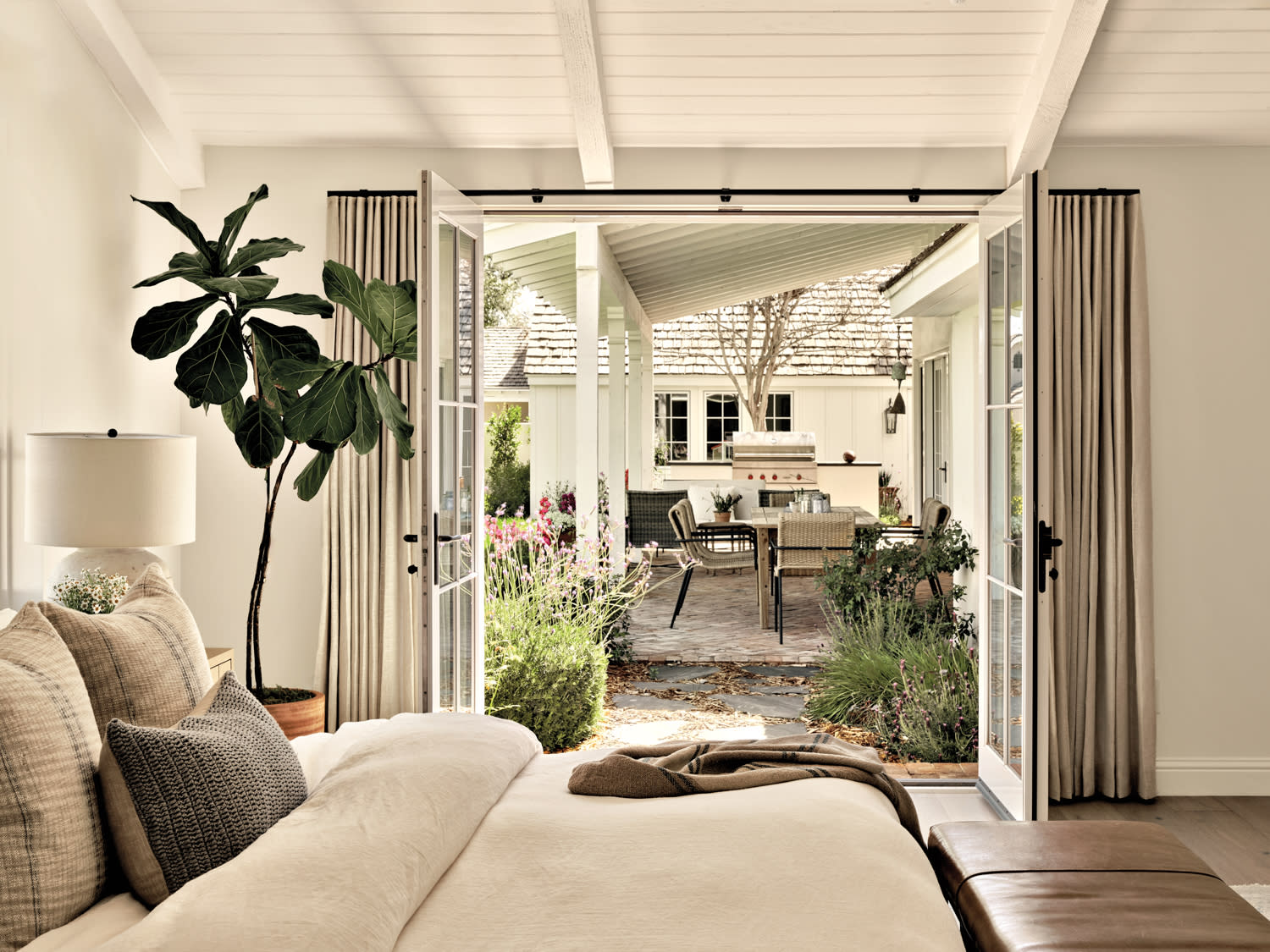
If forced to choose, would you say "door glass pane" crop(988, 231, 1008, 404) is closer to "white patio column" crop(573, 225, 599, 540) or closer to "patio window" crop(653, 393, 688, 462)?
"white patio column" crop(573, 225, 599, 540)

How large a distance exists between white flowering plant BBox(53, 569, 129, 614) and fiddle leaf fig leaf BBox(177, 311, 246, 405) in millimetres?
679

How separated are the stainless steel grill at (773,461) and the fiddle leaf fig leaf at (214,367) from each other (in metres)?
9.78

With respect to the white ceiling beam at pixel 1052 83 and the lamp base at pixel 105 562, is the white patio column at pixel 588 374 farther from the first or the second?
the lamp base at pixel 105 562

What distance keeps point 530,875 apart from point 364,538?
2713 mm

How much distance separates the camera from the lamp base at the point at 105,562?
311cm

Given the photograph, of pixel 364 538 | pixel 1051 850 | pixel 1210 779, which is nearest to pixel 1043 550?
pixel 1051 850

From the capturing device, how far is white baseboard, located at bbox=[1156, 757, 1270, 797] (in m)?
4.34

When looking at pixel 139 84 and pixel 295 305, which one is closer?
pixel 295 305

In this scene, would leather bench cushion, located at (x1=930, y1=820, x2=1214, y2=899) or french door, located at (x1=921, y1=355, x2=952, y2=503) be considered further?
french door, located at (x1=921, y1=355, x2=952, y2=503)

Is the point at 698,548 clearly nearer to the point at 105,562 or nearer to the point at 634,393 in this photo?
the point at 634,393

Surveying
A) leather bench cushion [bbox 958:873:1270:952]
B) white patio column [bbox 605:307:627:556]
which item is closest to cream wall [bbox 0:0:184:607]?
leather bench cushion [bbox 958:873:1270:952]

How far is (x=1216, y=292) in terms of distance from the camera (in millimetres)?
4348

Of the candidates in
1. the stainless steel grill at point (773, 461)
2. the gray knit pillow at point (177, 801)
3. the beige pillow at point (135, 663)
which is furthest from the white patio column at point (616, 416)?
the gray knit pillow at point (177, 801)

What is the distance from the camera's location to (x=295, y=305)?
358 cm
